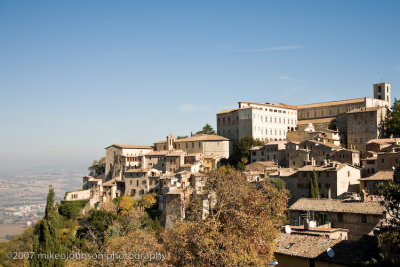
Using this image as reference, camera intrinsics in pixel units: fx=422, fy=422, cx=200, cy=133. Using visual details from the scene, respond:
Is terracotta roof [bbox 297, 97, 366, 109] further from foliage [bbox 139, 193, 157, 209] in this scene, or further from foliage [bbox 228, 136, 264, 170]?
foliage [bbox 139, 193, 157, 209]

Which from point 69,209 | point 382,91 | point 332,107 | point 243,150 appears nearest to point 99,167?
point 69,209

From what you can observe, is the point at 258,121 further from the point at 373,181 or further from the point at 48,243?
the point at 48,243

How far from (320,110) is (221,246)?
66105 mm

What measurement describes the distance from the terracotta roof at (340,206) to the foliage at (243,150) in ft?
114

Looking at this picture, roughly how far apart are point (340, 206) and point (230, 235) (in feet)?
46.5

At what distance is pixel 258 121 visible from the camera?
3034 inches

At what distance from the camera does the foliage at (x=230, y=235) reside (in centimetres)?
1986

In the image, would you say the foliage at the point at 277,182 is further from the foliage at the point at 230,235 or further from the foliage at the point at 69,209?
the foliage at the point at 69,209

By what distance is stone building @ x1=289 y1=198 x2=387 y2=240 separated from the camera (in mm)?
29755

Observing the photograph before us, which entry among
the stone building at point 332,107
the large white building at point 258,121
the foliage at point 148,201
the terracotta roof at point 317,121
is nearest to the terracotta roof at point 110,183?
the foliage at point 148,201

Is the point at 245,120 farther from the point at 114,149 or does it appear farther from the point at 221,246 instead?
the point at 221,246

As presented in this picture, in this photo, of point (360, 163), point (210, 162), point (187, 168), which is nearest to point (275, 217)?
point (360, 163)

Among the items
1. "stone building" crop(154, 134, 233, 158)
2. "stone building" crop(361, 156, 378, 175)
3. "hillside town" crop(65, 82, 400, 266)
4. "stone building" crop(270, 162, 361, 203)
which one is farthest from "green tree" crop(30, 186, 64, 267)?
"stone building" crop(154, 134, 233, 158)

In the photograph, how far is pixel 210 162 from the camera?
2785 inches
